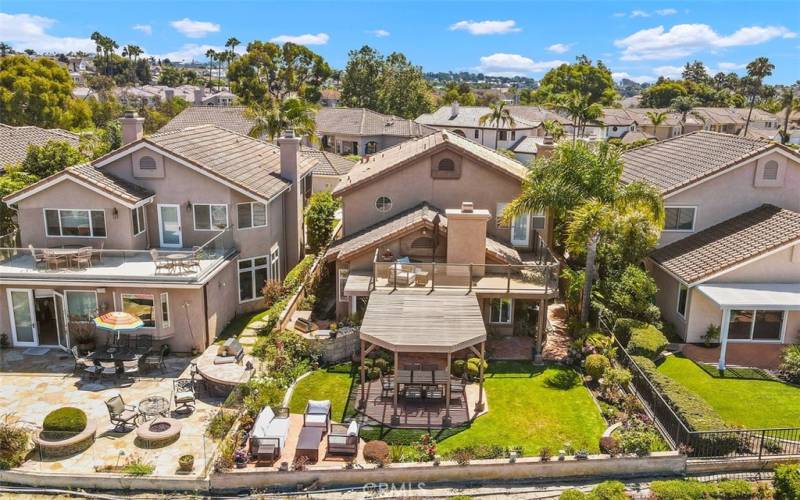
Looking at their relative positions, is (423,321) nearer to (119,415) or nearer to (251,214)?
(119,415)

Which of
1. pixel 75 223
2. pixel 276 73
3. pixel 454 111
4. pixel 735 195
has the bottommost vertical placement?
pixel 75 223

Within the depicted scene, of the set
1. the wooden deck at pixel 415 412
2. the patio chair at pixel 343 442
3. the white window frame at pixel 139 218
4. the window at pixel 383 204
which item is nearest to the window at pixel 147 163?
the white window frame at pixel 139 218

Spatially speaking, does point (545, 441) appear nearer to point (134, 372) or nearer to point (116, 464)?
point (116, 464)

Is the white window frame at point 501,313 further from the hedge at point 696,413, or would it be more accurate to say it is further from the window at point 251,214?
the window at point 251,214

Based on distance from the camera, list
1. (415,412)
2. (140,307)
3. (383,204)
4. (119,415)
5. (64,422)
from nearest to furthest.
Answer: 1. (64,422)
2. (119,415)
3. (415,412)
4. (140,307)
5. (383,204)

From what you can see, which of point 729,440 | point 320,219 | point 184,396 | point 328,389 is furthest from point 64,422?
point 729,440

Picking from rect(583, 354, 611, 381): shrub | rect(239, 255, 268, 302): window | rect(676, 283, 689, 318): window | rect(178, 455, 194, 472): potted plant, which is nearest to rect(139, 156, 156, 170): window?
rect(239, 255, 268, 302): window

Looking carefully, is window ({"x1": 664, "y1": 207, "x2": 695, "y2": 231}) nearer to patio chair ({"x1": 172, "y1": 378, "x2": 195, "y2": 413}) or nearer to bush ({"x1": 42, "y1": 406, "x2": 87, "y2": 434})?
patio chair ({"x1": 172, "y1": 378, "x2": 195, "y2": 413})
